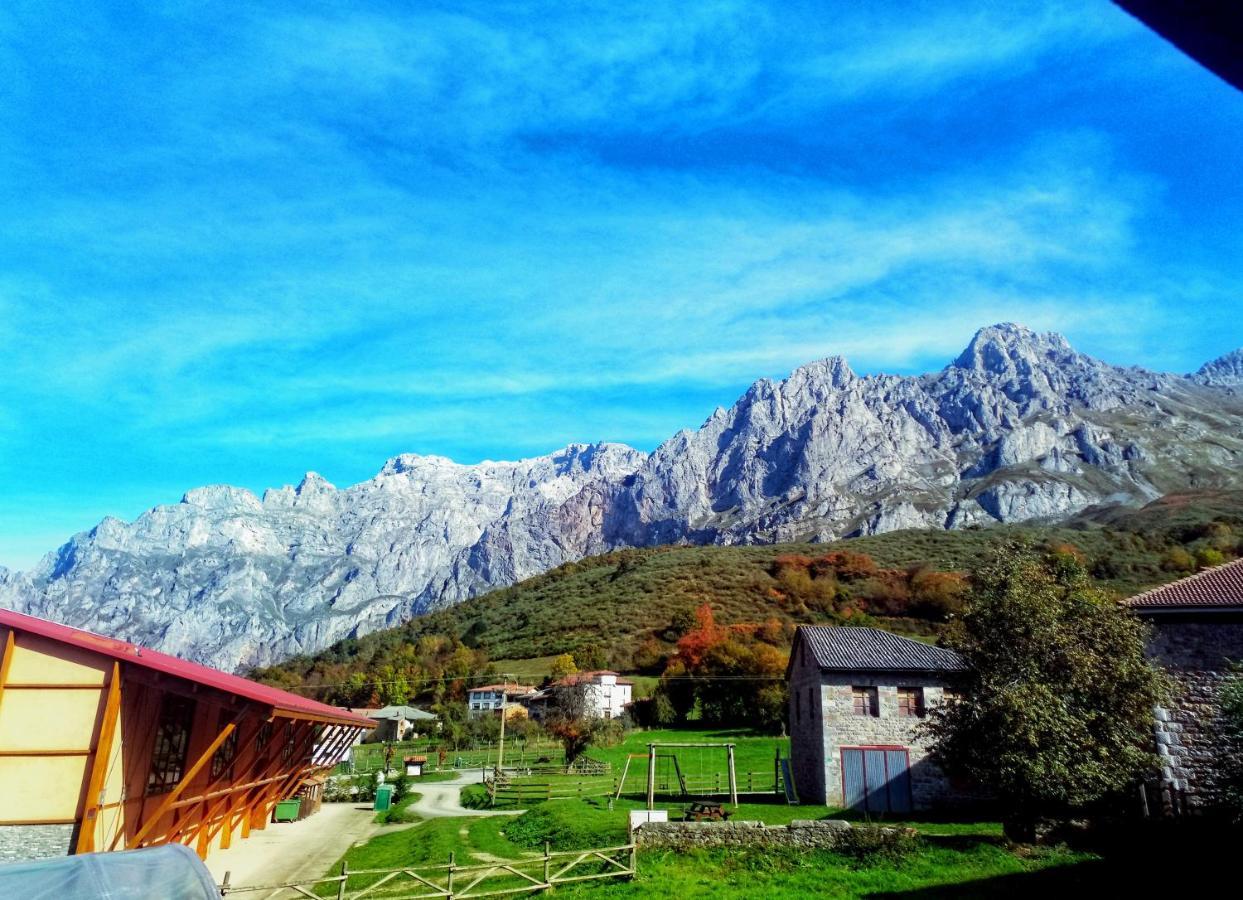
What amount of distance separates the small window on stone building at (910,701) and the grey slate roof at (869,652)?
854 mm

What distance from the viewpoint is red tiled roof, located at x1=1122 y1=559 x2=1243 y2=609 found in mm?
22500

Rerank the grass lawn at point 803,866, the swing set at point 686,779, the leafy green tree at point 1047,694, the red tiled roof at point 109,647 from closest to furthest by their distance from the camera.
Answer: the red tiled roof at point 109,647, the grass lawn at point 803,866, the leafy green tree at point 1047,694, the swing set at point 686,779

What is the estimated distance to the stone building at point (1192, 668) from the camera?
21797 millimetres

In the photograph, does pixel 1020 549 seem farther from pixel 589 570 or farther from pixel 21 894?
pixel 589 570

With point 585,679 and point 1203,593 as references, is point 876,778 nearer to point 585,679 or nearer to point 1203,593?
point 1203,593

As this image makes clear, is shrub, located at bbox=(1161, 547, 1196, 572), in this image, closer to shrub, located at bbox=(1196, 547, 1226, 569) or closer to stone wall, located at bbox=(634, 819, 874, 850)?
shrub, located at bbox=(1196, 547, 1226, 569)

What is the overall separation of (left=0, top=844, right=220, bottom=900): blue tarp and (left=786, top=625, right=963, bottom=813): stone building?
83.4 ft

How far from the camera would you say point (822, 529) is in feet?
587

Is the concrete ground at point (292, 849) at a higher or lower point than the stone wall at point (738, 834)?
lower

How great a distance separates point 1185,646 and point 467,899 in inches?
834

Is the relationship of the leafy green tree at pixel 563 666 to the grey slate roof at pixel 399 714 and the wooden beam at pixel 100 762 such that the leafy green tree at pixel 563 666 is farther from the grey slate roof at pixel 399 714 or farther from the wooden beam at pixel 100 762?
the wooden beam at pixel 100 762

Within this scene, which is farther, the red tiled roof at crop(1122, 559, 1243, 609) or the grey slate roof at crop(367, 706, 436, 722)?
the grey slate roof at crop(367, 706, 436, 722)

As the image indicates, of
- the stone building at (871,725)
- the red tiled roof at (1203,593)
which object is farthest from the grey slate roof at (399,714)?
the red tiled roof at (1203,593)

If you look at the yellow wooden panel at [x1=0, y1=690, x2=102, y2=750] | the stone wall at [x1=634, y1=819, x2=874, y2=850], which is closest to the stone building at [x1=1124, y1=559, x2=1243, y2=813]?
the stone wall at [x1=634, y1=819, x2=874, y2=850]
